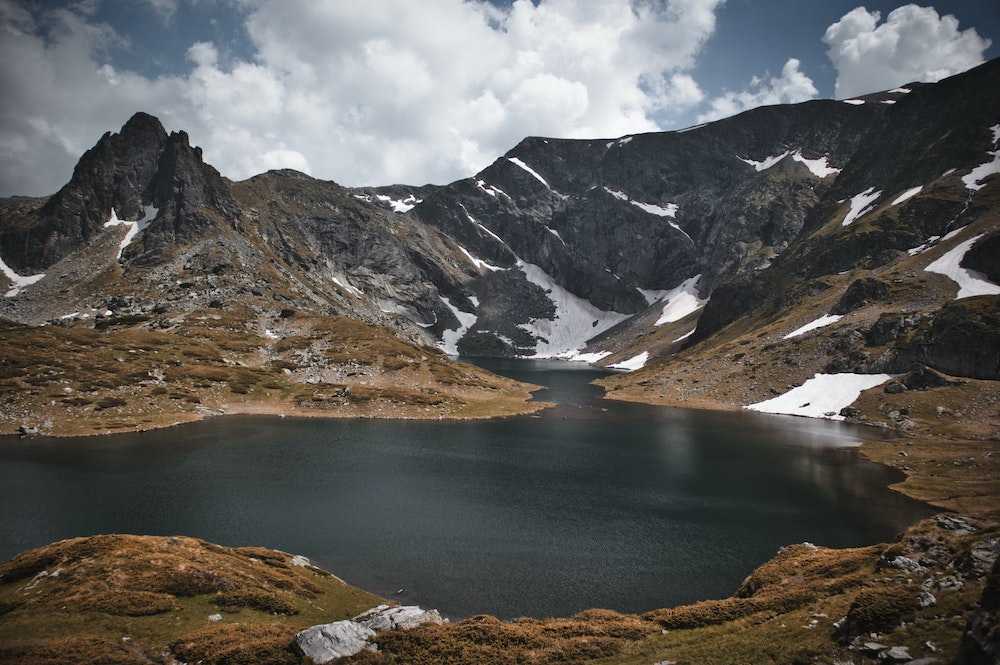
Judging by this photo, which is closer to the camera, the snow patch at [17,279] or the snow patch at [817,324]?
the snow patch at [817,324]

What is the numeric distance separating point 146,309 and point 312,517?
475 ft

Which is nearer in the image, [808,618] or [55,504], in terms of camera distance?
[808,618]

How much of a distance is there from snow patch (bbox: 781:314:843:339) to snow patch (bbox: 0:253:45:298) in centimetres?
25308

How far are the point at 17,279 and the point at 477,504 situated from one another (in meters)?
217

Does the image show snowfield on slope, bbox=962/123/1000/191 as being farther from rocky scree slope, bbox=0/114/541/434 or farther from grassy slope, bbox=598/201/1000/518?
rocky scree slope, bbox=0/114/541/434

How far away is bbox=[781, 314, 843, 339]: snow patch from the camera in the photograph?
16500cm

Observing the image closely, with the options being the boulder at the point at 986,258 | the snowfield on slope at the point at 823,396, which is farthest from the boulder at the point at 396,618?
the boulder at the point at 986,258

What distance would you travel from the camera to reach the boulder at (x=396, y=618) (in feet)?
84.2

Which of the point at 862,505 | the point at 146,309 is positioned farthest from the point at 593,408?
the point at 146,309

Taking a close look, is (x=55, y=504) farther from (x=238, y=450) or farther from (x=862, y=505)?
(x=862, y=505)

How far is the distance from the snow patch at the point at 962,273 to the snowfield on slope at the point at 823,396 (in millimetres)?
35313

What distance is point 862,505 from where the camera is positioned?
63812 mm

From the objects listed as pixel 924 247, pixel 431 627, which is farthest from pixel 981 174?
pixel 431 627

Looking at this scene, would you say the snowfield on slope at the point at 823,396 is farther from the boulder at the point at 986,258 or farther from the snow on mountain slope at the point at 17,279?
the snow on mountain slope at the point at 17,279
